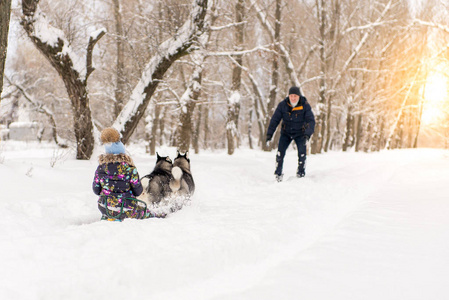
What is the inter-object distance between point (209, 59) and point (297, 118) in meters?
9.89

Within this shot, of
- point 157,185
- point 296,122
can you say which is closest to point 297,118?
point 296,122

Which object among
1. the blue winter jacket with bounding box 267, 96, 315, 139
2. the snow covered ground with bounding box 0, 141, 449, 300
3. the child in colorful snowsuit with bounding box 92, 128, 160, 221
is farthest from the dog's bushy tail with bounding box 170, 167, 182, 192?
the blue winter jacket with bounding box 267, 96, 315, 139

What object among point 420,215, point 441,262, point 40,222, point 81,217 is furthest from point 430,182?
point 40,222

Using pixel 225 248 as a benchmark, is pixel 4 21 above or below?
above

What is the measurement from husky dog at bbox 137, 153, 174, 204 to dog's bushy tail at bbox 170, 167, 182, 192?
0.05 meters

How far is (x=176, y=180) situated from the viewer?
4676mm

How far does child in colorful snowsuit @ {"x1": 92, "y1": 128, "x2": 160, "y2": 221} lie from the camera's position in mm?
3814

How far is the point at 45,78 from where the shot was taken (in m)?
24.6

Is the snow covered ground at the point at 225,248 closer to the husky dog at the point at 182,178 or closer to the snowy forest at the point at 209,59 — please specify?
the husky dog at the point at 182,178

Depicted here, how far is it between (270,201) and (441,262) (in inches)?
108

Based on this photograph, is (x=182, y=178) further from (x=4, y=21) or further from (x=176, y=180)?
(x=4, y=21)

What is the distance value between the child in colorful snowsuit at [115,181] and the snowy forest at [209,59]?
2863mm

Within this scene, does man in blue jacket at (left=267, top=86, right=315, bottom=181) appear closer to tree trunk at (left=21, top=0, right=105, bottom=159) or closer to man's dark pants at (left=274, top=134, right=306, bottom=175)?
man's dark pants at (left=274, top=134, right=306, bottom=175)

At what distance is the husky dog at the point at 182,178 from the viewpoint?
4694 mm
